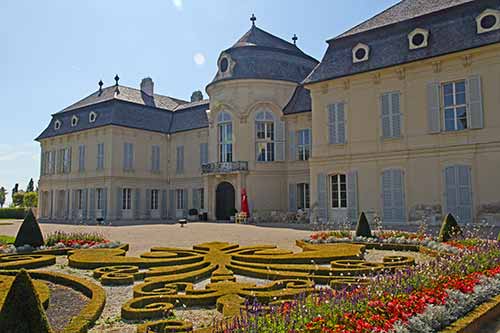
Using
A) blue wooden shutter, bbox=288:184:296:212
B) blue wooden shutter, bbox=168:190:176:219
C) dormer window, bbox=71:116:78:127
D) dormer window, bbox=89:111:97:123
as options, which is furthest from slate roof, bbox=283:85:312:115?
dormer window, bbox=71:116:78:127

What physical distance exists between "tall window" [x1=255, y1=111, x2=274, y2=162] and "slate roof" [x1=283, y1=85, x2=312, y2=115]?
1.25 m

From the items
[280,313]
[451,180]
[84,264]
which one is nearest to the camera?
[280,313]

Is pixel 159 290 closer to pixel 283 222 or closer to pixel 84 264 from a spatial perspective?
pixel 84 264

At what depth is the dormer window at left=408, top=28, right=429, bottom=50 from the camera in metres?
18.7

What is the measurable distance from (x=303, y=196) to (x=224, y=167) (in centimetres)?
543

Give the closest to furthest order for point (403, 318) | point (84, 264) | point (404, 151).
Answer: point (403, 318) → point (84, 264) → point (404, 151)

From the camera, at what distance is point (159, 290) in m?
6.30

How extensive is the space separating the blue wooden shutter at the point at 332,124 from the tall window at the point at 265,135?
652 cm

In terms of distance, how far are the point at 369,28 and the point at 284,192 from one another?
11329mm

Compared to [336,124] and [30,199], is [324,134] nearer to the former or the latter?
[336,124]

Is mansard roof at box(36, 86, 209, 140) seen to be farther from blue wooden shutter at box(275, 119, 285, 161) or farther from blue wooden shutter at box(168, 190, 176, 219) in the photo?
blue wooden shutter at box(275, 119, 285, 161)

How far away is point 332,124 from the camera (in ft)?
70.6

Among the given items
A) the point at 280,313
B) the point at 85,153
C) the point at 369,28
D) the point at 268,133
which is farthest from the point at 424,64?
the point at 85,153

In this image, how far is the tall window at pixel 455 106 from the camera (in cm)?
1788
